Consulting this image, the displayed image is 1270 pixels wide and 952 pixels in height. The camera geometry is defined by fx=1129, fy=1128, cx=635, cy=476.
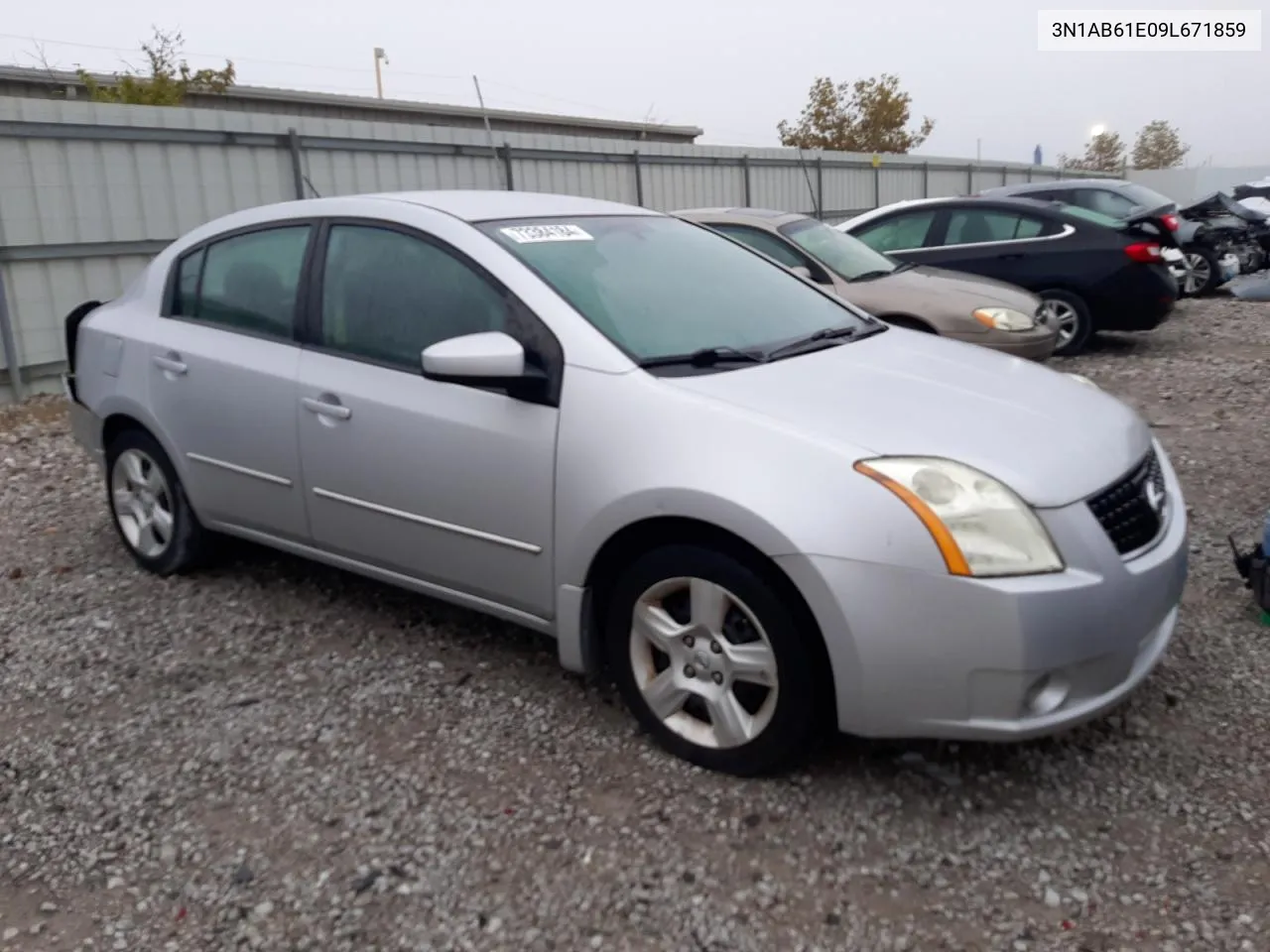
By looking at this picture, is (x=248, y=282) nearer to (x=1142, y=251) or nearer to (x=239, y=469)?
(x=239, y=469)

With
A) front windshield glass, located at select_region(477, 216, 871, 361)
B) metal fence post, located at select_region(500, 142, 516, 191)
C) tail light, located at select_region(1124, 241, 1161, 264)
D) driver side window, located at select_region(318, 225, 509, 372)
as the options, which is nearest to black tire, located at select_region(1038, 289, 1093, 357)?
tail light, located at select_region(1124, 241, 1161, 264)

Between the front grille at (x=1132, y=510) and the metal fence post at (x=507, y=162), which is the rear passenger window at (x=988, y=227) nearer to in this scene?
the metal fence post at (x=507, y=162)

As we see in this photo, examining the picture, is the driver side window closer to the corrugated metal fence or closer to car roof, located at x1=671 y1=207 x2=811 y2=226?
car roof, located at x1=671 y1=207 x2=811 y2=226

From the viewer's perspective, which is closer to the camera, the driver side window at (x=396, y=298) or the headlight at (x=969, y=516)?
the headlight at (x=969, y=516)

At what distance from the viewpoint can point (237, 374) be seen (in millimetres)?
4086

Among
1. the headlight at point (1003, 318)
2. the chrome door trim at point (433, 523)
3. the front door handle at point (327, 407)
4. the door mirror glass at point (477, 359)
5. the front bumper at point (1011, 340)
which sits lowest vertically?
the front bumper at point (1011, 340)

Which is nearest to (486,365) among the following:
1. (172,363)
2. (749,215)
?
(172,363)

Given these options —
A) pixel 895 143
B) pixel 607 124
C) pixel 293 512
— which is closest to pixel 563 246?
pixel 293 512

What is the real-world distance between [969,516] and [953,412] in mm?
475

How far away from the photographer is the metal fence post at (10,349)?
8.48 m

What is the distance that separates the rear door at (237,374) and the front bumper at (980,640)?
2.09m

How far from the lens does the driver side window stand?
355 cm

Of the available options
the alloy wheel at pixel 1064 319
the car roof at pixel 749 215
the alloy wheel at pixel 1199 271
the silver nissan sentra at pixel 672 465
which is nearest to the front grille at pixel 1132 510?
the silver nissan sentra at pixel 672 465

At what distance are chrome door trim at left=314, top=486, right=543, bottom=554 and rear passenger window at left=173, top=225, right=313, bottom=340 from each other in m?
0.64
